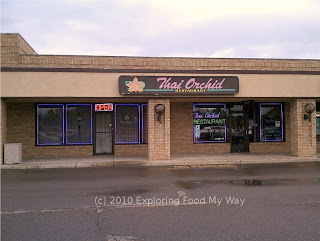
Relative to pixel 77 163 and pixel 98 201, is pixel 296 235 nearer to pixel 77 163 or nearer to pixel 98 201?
pixel 98 201

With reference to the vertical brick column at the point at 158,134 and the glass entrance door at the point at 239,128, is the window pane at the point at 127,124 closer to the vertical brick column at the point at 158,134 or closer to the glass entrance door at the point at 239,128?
the vertical brick column at the point at 158,134

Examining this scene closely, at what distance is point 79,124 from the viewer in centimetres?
1716

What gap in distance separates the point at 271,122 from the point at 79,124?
437 inches

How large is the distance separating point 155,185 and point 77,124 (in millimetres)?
9083

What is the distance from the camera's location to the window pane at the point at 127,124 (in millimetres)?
17359

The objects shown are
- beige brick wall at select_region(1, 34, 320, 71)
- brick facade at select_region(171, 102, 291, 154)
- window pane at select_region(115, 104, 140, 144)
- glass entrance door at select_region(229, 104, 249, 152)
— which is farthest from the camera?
glass entrance door at select_region(229, 104, 249, 152)

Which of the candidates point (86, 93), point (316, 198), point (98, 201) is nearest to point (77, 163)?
point (86, 93)

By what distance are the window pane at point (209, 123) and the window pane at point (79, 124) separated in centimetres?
592

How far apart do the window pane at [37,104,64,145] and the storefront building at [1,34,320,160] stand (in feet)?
0.17

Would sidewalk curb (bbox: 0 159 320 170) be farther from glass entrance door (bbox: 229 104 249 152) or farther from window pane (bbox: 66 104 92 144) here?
glass entrance door (bbox: 229 104 249 152)

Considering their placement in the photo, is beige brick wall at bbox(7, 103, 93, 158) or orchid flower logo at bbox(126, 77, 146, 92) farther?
beige brick wall at bbox(7, 103, 93, 158)

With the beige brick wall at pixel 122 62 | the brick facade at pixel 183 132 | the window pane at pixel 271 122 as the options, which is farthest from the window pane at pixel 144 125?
the window pane at pixel 271 122

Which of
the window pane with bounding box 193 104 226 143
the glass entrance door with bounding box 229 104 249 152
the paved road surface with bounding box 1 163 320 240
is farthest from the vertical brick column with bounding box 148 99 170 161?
the glass entrance door with bounding box 229 104 249 152

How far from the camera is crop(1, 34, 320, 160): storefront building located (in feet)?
47.5
